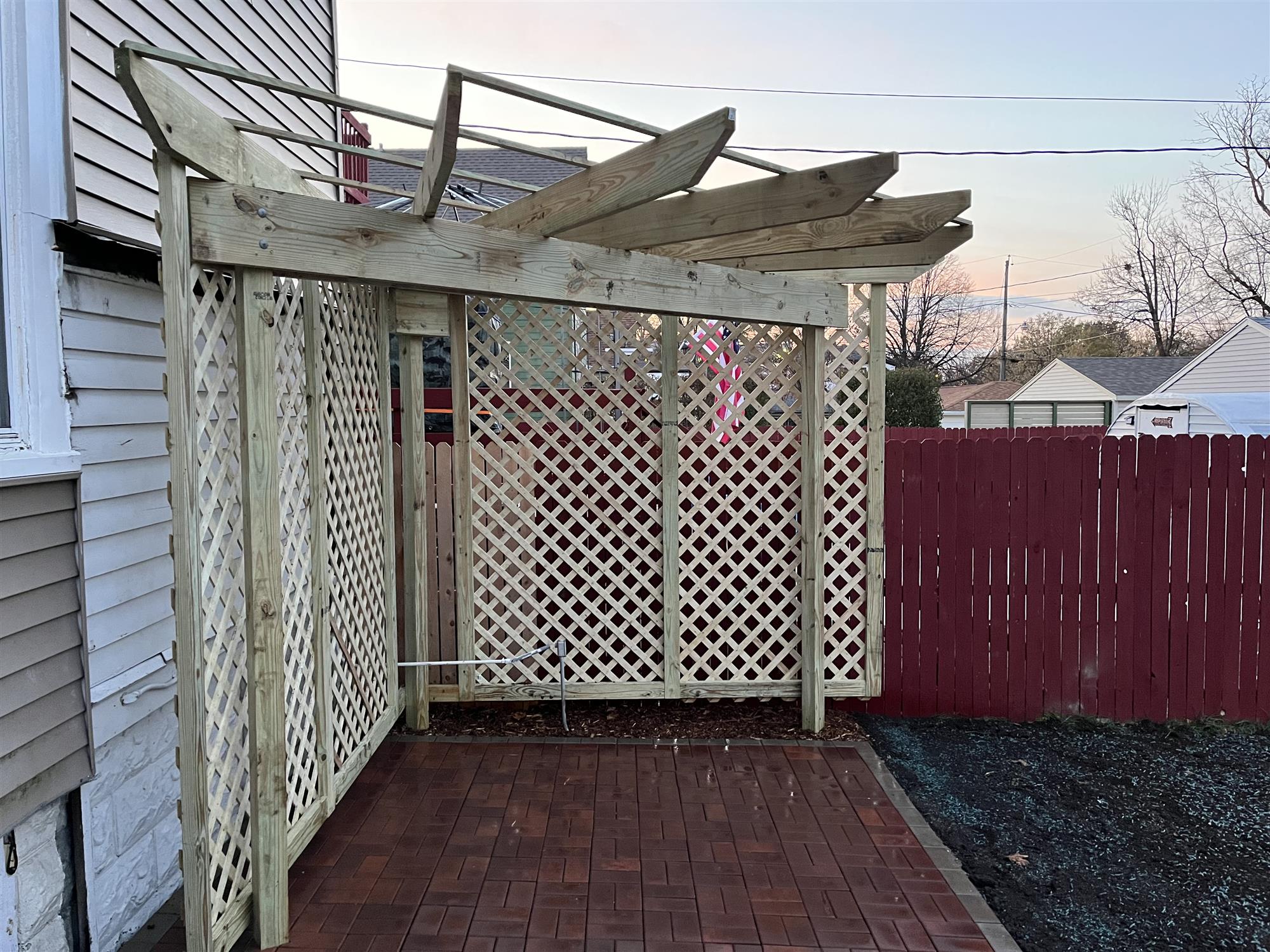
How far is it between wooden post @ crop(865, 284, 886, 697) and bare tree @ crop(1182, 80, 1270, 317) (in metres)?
23.7

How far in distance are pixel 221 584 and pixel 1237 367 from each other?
1925cm

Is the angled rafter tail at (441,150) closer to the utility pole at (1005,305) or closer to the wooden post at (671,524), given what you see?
the wooden post at (671,524)

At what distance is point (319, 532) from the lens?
3.05m

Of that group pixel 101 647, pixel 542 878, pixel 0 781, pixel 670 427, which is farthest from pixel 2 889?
pixel 670 427

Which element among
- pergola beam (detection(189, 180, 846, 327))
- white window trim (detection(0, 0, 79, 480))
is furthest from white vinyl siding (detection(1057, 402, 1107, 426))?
white window trim (detection(0, 0, 79, 480))

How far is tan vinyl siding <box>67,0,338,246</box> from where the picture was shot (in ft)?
8.02

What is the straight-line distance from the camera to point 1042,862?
3.01m

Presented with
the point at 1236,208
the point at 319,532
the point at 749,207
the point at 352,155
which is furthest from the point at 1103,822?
the point at 1236,208

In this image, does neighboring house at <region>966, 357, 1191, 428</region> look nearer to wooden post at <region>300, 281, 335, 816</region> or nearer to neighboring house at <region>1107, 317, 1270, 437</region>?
neighboring house at <region>1107, 317, 1270, 437</region>

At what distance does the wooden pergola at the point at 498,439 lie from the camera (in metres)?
2.27

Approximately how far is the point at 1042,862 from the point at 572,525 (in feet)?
8.62

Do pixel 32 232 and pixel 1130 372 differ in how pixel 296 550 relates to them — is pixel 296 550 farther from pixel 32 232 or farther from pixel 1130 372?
pixel 1130 372

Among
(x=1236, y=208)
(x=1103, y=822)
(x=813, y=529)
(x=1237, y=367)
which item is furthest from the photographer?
(x=1236, y=208)

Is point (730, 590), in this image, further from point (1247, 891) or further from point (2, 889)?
point (2, 889)
